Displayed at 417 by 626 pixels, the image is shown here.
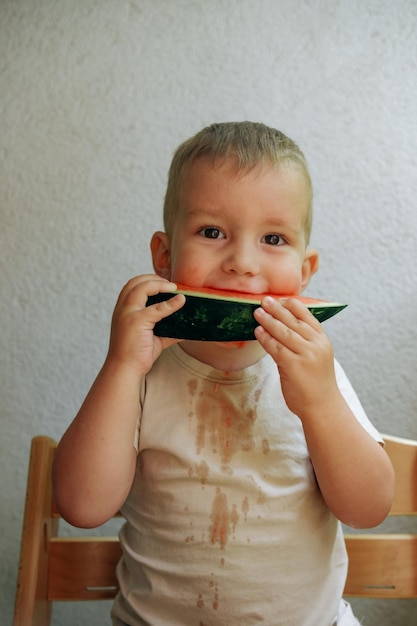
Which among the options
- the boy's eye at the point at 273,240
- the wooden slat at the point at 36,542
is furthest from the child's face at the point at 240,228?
the wooden slat at the point at 36,542

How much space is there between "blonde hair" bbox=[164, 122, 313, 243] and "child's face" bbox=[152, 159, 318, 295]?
0.05 feet

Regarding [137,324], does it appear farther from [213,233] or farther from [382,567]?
[382,567]

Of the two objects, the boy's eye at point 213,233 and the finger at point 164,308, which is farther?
the boy's eye at point 213,233

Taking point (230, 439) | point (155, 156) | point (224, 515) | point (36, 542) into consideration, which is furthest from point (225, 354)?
point (155, 156)

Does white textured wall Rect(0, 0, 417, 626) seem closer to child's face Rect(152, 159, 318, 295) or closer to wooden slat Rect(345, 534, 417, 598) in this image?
wooden slat Rect(345, 534, 417, 598)

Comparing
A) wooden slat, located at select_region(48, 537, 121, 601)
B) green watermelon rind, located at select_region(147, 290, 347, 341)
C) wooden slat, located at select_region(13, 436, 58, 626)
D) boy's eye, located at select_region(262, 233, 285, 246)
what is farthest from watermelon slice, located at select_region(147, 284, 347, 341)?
wooden slat, located at select_region(48, 537, 121, 601)

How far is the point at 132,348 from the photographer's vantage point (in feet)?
3.00

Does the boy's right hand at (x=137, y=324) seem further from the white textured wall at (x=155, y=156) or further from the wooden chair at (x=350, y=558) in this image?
the white textured wall at (x=155, y=156)

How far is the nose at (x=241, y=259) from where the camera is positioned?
93 centimetres

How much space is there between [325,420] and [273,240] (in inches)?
11.0

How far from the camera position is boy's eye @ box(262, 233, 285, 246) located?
992 mm

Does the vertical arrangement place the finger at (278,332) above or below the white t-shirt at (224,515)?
above

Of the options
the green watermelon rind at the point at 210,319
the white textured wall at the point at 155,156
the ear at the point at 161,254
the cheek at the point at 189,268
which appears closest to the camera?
the green watermelon rind at the point at 210,319

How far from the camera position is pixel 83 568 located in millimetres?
1142
